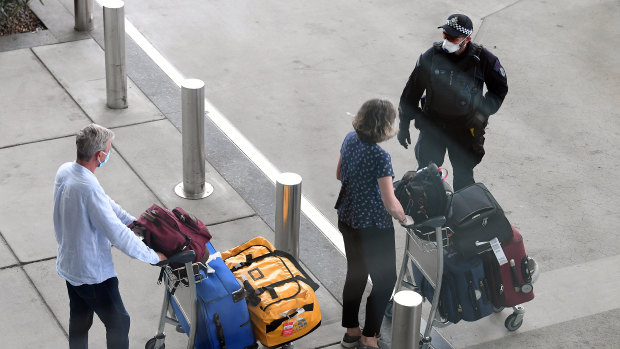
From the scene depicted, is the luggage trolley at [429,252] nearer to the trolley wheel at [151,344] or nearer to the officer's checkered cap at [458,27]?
the officer's checkered cap at [458,27]

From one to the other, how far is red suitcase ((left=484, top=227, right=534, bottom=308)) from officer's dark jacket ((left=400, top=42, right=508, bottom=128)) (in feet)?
3.74

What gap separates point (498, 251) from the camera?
5438 mm

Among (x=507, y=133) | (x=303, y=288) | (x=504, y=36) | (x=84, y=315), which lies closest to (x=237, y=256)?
(x=303, y=288)

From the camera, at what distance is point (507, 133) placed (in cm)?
859

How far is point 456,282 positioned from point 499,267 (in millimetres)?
279

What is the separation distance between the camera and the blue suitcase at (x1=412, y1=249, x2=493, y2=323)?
5.49m

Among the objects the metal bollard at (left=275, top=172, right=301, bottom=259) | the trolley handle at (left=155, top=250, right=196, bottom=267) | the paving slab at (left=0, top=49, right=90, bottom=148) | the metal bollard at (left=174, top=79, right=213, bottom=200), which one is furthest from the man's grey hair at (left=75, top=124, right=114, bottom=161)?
the paving slab at (left=0, top=49, right=90, bottom=148)

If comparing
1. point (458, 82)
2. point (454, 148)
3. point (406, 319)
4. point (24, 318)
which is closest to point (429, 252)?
point (406, 319)

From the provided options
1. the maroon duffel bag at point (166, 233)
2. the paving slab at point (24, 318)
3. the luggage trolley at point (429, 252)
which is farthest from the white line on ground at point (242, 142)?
the paving slab at point (24, 318)

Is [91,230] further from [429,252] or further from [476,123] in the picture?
[476,123]

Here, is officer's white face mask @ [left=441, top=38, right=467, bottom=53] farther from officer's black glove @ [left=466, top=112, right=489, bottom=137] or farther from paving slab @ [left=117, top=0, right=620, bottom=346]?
paving slab @ [left=117, top=0, right=620, bottom=346]

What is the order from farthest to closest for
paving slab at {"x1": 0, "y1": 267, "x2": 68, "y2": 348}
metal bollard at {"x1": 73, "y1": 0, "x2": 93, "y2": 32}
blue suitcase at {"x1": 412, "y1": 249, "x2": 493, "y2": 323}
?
metal bollard at {"x1": 73, "y1": 0, "x2": 93, "y2": 32} → paving slab at {"x1": 0, "y1": 267, "x2": 68, "y2": 348} → blue suitcase at {"x1": 412, "y1": 249, "x2": 493, "y2": 323}

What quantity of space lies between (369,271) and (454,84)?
5.17 ft

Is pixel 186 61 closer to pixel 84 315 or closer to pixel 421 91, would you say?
pixel 421 91
